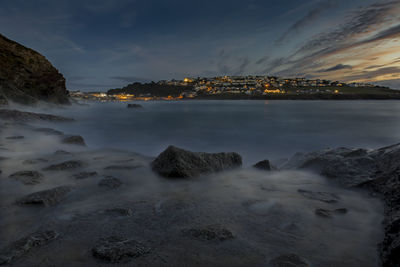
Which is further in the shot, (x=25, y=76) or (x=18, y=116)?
(x=25, y=76)

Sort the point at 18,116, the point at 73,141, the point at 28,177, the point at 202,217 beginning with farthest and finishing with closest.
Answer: the point at 18,116 < the point at 73,141 < the point at 28,177 < the point at 202,217

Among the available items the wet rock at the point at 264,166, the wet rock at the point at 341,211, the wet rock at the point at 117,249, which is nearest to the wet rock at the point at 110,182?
the wet rock at the point at 117,249

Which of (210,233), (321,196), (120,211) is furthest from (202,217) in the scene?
(321,196)

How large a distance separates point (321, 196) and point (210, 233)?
105 inches

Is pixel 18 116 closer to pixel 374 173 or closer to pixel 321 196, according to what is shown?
pixel 321 196

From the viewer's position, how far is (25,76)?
88.7 ft

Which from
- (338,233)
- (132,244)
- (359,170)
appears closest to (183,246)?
(132,244)

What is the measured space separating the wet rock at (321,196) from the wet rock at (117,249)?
330 centimetres

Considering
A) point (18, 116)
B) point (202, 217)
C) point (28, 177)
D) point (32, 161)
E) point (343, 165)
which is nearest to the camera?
point (202, 217)

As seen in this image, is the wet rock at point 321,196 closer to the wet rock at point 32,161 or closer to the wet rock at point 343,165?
the wet rock at point 343,165

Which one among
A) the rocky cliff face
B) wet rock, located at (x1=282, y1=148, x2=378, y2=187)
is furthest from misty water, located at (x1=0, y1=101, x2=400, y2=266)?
the rocky cliff face

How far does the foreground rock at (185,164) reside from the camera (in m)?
5.21

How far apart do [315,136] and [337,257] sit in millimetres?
14006

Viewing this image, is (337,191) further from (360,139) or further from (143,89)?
(143,89)
